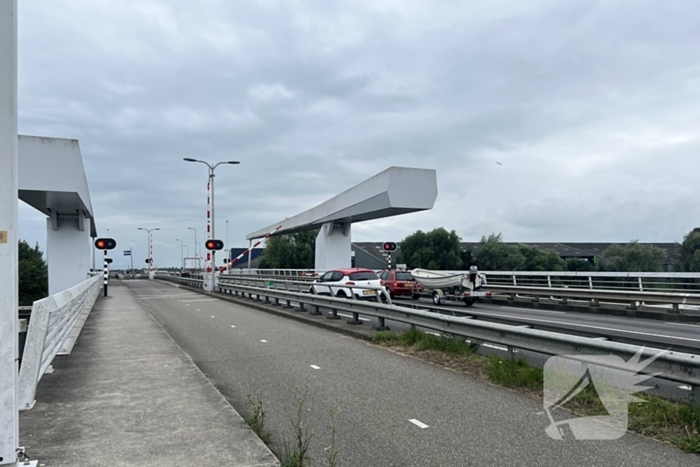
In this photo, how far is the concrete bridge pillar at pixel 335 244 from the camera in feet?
112

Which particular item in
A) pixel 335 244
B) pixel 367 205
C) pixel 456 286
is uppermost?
pixel 367 205

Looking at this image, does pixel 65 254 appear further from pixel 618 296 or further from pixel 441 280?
pixel 618 296

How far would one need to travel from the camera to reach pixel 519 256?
60188 mm

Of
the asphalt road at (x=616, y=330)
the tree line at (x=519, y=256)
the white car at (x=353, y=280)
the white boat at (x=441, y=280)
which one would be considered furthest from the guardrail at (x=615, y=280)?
the tree line at (x=519, y=256)

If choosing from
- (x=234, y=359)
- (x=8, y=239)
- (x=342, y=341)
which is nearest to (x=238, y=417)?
(x=8, y=239)

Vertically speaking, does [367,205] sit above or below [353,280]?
above

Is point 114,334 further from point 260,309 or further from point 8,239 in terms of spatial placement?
point 8,239

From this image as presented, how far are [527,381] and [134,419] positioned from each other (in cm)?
473

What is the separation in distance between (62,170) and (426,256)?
168 ft

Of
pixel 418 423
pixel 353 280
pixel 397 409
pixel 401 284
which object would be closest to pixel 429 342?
pixel 397 409

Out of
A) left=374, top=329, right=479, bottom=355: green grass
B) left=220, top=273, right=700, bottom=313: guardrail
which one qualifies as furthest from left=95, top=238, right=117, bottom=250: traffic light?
left=374, top=329, right=479, bottom=355: green grass

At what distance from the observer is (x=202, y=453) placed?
4539mm

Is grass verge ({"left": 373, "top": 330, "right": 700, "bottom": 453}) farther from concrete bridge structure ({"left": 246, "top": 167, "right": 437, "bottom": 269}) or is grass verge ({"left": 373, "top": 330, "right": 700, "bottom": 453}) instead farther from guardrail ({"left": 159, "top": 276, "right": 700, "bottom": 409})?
concrete bridge structure ({"left": 246, "top": 167, "right": 437, "bottom": 269})

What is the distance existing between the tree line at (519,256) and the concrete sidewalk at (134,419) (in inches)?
1588
